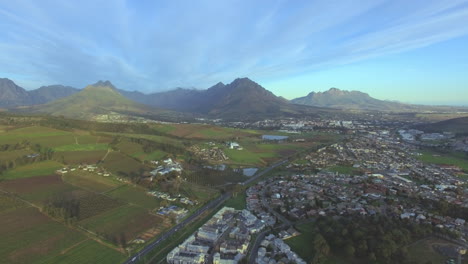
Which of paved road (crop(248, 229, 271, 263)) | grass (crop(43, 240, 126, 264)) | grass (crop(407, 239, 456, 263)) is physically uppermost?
grass (crop(43, 240, 126, 264))

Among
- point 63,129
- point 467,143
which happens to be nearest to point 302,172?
point 467,143

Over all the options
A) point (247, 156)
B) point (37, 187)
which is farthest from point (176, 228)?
point (247, 156)

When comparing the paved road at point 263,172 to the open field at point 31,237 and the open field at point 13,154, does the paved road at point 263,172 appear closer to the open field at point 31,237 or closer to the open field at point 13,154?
the open field at point 31,237

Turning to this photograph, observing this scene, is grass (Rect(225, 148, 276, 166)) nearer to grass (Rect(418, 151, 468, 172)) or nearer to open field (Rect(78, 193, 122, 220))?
open field (Rect(78, 193, 122, 220))

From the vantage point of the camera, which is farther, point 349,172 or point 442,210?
point 349,172

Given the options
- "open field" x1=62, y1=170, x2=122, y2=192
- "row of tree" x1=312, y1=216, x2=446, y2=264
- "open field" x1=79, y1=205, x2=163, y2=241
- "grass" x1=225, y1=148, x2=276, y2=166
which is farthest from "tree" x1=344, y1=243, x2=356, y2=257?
"grass" x1=225, y1=148, x2=276, y2=166

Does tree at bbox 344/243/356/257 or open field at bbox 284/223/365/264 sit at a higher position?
tree at bbox 344/243/356/257

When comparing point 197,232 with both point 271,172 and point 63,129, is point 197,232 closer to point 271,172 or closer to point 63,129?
point 271,172
